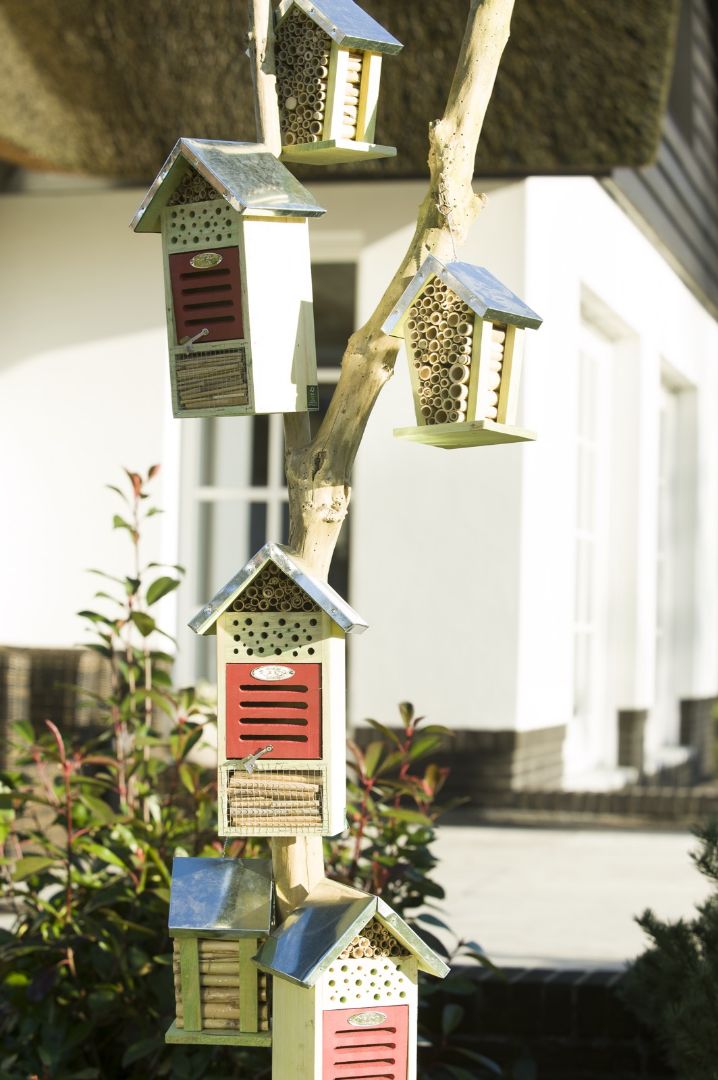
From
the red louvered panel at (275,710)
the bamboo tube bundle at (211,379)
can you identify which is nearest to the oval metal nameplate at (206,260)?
the bamboo tube bundle at (211,379)

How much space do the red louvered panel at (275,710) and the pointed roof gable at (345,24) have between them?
84 cm

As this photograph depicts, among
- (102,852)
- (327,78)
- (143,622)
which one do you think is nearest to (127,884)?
(102,852)

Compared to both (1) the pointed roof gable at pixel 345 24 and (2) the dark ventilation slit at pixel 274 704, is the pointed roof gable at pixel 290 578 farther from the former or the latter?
(1) the pointed roof gable at pixel 345 24

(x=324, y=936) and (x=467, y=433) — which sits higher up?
(x=467, y=433)

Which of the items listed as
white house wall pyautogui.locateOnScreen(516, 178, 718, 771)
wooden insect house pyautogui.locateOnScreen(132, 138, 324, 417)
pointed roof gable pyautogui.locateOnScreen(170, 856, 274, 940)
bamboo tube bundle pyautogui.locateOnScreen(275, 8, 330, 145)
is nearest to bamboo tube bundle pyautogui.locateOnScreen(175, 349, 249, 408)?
wooden insect house pyautogui.locateOnScreen(132, 138, 324, 417)

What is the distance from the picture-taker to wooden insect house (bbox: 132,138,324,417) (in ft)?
6.34

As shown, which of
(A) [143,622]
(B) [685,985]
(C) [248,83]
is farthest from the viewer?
(C) [248,83]

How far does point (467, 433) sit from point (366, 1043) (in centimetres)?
78

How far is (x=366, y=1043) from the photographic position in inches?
74.1

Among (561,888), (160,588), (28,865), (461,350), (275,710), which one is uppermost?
(461,350)

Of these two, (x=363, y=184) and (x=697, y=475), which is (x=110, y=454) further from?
(x=697, y=475)

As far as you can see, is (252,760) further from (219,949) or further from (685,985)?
(685,985)

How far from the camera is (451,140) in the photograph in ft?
6.38

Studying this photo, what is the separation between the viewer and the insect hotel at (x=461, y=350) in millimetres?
1887
